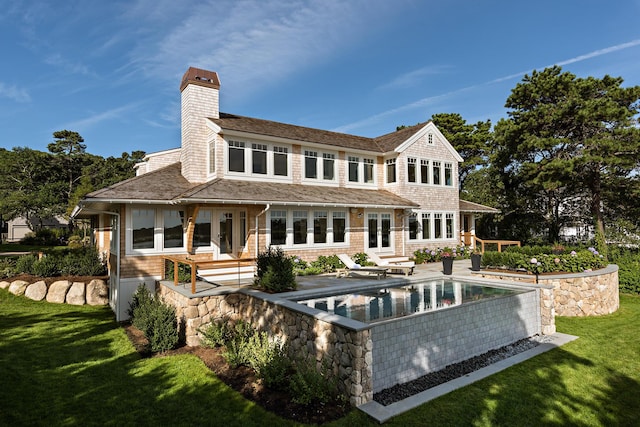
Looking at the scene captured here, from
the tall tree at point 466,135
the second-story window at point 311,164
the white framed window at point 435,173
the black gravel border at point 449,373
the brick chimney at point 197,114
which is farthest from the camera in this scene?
the tall tree at point 466,135

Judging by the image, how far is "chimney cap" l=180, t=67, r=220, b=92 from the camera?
1591 cm

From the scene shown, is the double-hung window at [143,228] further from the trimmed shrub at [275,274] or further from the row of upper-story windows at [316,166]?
the trimmed shrub at [275,274]

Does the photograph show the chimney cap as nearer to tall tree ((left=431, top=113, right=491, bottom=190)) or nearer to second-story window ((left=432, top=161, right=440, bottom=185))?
second-story window ((left=432, top=161, right=440, bottom=185))

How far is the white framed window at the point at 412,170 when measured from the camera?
20.2 metres

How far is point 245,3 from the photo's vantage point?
13688 mm

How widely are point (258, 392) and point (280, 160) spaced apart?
474 inches

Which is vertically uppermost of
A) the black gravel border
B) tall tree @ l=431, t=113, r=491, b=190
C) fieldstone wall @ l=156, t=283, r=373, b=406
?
tall tree @ l=431, t=113, r=491, b=190

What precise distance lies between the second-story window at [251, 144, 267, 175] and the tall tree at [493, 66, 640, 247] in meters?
16.8

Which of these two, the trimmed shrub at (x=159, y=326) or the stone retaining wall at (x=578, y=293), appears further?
the stone retaining wall at (x=578, y=293)

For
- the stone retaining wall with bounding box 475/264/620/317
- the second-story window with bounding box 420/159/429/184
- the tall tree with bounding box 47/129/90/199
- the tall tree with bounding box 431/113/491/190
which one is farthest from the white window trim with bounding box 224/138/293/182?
the tall tree with bounding box 47/129/90/199

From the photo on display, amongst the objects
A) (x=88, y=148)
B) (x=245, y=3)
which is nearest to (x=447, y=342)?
(x=245, y=3)

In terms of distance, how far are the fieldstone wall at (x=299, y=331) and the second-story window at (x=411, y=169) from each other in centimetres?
1351

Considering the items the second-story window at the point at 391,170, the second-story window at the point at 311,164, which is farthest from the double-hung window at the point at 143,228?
the second-story window at the point at 391,170

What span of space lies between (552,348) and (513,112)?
2121 centimetres
